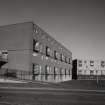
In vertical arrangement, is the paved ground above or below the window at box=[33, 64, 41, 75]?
below

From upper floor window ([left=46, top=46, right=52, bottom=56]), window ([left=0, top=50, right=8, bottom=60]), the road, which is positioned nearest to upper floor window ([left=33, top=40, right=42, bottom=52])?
upper floor window ([left=46, top=46, right=52, bottom=56])

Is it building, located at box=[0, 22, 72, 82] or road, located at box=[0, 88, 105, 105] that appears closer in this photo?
road, located at box=[0, 88, 105, 105]

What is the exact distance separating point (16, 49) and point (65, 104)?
2783 cm

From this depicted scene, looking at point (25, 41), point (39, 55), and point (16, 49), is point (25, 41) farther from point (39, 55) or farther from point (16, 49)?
point (39, 55)

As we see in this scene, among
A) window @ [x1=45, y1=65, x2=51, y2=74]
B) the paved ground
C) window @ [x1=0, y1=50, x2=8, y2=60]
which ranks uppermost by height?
window @ [x1=0, y1=50, x2=8, y2=60]

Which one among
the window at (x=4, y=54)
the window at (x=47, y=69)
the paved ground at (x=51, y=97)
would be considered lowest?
the paved ground at (x=51, y=97)

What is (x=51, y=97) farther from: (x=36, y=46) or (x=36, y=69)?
(x=36, y=46)

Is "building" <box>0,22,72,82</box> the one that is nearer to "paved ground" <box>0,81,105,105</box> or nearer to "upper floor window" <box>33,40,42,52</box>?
"upper floor window" <box>33,40,42,52</box>

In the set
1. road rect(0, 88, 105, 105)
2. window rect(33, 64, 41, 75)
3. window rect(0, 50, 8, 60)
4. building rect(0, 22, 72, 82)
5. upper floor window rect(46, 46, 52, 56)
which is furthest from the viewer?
upper floor window rect(46, 46, 52, 56)

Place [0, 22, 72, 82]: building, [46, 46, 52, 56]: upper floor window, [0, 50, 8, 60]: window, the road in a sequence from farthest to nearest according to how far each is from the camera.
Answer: [46, 46, 52, 56]: upper floor window, [0, 50, 8, 60]: window, [0, 22, 72, 82]: building, the road

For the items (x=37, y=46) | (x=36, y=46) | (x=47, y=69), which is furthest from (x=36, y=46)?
(x=47, y=69)

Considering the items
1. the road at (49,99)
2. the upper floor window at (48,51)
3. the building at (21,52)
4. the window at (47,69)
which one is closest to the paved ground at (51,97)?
the road at (49,99)

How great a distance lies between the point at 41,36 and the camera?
135 feet

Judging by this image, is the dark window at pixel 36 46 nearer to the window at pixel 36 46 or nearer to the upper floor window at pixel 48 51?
the window at pixel 36 46
